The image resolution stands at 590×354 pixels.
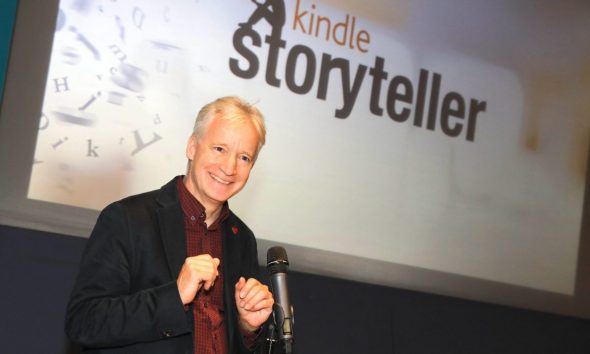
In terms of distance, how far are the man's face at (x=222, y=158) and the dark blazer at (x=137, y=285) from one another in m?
0.09

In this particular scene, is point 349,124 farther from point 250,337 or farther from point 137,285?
point 137,285

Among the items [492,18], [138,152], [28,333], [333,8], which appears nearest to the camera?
[28,333]

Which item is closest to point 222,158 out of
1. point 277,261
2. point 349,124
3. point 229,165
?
point 229,165

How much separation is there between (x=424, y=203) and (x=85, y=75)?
5.71 ft

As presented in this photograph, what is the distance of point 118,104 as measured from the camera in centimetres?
321

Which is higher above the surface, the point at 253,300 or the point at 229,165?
the point at 229,165

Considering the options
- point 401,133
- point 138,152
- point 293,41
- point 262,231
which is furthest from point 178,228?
point 401,133

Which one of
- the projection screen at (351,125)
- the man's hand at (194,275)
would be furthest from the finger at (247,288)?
the projection screen at (351,125)

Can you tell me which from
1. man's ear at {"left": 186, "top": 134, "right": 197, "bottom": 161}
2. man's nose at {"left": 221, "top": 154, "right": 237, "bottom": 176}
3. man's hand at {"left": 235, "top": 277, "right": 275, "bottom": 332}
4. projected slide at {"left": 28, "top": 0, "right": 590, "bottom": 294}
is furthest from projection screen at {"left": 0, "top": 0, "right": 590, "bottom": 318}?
man's hand at {"left": 235, "top": 277, "right": 275, "bottom": 332}

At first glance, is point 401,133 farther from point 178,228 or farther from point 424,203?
point 178,228

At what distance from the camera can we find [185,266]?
74.6 inches

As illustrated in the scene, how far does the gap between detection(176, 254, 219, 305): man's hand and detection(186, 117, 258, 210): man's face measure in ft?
1.05

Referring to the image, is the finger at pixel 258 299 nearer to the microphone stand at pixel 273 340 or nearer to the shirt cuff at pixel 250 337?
the microphone stand at pixel 273 340

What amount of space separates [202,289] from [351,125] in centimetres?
186
